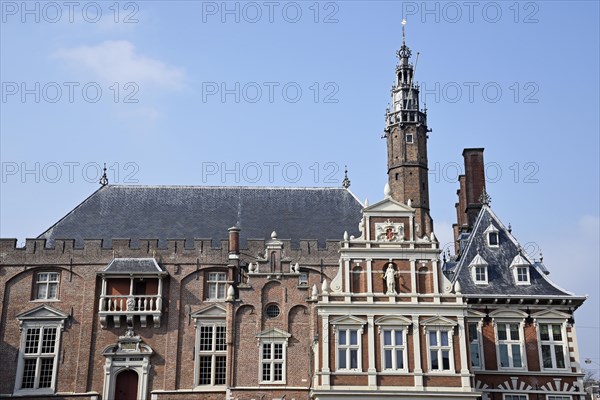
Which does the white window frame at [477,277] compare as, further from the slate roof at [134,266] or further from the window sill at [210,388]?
the slate roof at [134,266]

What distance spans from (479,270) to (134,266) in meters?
19.5

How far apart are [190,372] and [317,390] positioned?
32.0 feet

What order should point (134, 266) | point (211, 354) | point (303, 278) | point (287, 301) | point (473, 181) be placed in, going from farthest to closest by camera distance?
point (473, 181), point (303, 278), point (134, 266), point (211, 354), point (287, 301)

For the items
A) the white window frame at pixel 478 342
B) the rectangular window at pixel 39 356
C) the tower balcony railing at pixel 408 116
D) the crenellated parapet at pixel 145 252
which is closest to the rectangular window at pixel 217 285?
the crenellated parapet at pixel 145 252

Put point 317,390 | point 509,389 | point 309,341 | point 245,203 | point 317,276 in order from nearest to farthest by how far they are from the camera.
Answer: point 317,390 < point 509,389 < point 309,341 < point 317,276 < point 245,203

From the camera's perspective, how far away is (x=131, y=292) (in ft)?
139

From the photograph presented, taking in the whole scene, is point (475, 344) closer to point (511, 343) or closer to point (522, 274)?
point (511, 343)

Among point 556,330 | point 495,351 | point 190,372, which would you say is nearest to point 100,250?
point 190,372

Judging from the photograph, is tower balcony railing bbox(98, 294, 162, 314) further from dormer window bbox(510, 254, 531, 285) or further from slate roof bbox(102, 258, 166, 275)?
dormer window bbox(510, 254, 531, 285)

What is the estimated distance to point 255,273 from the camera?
4097cm

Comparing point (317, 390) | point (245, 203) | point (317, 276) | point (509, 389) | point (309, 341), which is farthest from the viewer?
point (245, 203)

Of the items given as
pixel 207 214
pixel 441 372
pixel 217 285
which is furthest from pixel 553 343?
pixel 207 214

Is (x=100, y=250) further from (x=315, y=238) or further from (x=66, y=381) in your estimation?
(x=315, y=238)

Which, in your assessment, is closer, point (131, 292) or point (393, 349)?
point (393, 349)
